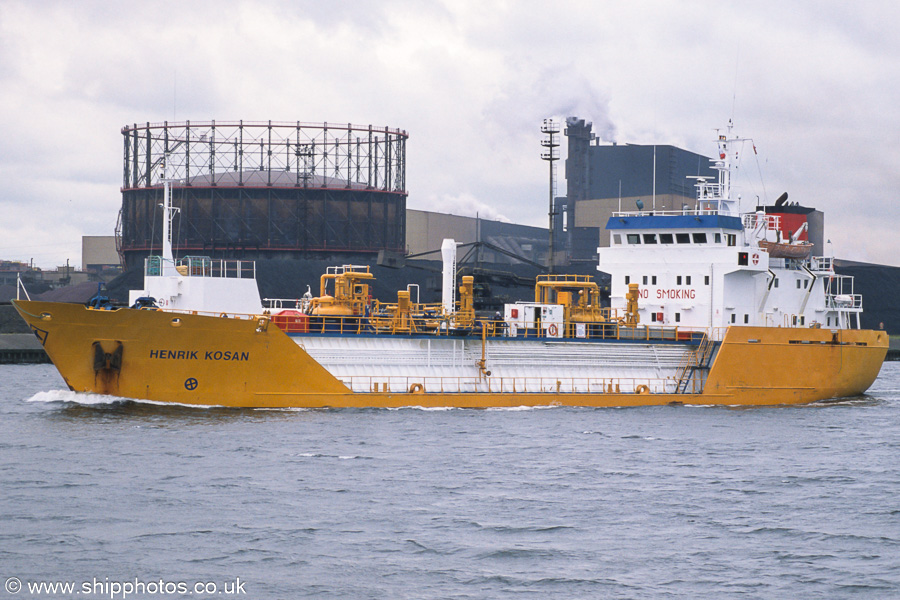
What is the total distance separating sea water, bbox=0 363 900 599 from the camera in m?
18.3

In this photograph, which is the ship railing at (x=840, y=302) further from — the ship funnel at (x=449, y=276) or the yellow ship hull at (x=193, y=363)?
Answer: the ship funnel at (x=449, y=276)

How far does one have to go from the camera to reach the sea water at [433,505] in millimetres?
18281

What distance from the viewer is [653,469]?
28047mm

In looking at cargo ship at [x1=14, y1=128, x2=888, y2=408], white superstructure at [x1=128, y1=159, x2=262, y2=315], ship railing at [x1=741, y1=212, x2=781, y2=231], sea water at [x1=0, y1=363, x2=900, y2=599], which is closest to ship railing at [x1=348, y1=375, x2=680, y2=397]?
cargo ship at [x1=14, y1=128, x2=888, y2=408]

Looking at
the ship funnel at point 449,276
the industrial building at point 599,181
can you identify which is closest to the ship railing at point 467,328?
the ship funnel at point 449,276

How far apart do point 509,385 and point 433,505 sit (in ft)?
51.0

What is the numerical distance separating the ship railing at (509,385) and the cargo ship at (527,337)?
0.07 metres

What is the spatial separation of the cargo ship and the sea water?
1.40 meters

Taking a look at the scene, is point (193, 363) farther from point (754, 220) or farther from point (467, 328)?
point (754, 220)

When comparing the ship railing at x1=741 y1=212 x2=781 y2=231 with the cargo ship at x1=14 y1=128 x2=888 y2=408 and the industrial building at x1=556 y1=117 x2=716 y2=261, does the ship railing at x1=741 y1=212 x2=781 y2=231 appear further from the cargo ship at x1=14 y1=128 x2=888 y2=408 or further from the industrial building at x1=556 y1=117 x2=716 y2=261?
the industrial building at x1=556 y1=117 x2=716 y2=261

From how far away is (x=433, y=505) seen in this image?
2328 cm

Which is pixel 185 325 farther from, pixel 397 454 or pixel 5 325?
pixel 5 325

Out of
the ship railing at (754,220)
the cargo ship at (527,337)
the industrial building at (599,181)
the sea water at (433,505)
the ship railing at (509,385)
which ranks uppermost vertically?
the industrial building at (599,181)

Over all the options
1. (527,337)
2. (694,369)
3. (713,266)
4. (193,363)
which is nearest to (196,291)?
(193,363)
